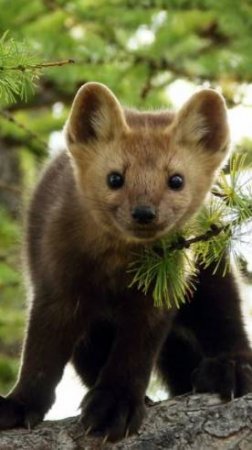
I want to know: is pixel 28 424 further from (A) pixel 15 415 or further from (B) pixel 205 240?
(B) pixel 205 240

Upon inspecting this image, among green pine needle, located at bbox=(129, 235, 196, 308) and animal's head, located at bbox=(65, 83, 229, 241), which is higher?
animal's head, located at bbox=(65, 83, 229, 241)

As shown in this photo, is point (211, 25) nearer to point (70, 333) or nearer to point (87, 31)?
point (87, 31)

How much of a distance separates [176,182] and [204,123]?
465 millimetres

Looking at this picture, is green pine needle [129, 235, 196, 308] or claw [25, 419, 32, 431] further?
claw [25, 419, 32, 431]

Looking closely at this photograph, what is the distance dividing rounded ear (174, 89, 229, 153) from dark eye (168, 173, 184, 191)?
11.8 inches

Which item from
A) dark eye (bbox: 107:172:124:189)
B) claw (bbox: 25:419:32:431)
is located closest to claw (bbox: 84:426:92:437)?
claw (bbox: 25:419:32:431)

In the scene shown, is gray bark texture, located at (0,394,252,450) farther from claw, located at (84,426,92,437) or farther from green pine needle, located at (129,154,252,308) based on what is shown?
green pine needle, located at (129,154,252,308)

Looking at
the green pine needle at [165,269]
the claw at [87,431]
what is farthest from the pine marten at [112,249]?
the green pine needle at [165,269]

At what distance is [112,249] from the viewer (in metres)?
7.18

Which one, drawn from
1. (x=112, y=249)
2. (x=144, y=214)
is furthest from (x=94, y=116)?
(x=144, y=214)

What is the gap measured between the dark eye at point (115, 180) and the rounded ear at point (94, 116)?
0.34 meters

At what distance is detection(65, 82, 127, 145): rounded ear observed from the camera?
7.11m

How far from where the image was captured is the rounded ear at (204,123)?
7.14m

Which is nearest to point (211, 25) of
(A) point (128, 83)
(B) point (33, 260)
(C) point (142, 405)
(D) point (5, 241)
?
(A) point (128, 83)
